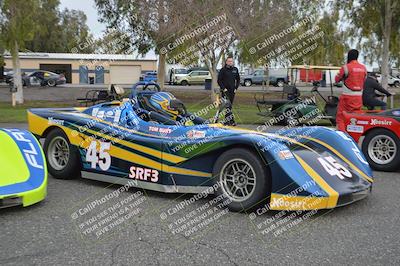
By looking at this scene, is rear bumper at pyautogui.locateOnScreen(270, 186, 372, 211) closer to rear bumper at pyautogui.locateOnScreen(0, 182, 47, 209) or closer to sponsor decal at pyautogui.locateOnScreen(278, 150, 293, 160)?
sponsor decal at pyautogui.locateOnScreen(278, 150, 293, 160)

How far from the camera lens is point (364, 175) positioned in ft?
17.3

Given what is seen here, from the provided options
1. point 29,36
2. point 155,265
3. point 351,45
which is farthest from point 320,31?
point 155,265

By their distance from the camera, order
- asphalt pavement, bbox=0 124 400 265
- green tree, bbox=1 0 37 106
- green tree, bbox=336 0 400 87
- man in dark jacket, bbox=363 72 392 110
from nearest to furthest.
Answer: asphalt pavement, bbox=0 124 400 265
man in dark jacket, bbox=363 72 392 110
green tree, bbox=1 0 37 106
green tree, bbox=336 0 400 87

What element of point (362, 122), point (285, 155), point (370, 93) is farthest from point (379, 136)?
point (285, 155)

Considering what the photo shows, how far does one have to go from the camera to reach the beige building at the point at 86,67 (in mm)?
50469

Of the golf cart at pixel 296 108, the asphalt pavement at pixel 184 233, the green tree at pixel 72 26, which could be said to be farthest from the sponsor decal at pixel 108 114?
the green tree at pixel 72 26

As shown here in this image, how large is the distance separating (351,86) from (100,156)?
4.79m

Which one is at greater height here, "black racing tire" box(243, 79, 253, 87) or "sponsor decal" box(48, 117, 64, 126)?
"black racing tire" box(243, 79, 253, 87)

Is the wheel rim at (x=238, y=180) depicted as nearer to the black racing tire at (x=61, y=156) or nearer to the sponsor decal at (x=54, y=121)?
the black racing tire at (x=61, y=156)

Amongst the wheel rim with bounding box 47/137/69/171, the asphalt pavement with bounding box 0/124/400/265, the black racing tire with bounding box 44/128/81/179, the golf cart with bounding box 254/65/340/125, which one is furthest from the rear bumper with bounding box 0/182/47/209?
the golf cart with bounding box 254/65/340/125

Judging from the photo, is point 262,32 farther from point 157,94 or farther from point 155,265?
point 155,265

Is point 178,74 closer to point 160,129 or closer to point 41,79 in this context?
point 41,79

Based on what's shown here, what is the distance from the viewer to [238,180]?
4941 millimetres

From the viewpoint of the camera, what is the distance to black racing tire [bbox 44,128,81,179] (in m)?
6.29
